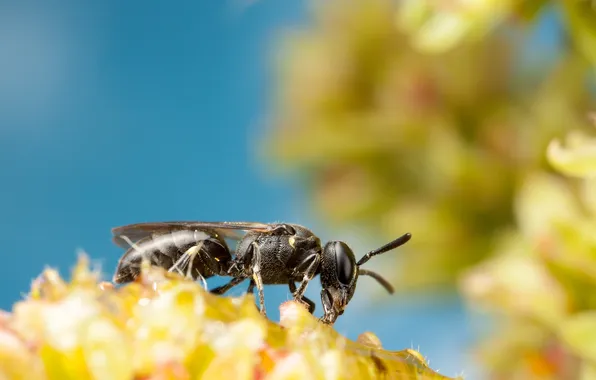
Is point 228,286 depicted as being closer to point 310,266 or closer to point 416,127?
point 310,266

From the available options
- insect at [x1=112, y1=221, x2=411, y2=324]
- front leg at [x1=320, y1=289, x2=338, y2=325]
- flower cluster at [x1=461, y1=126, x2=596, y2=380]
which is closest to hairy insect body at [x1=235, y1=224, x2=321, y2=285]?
insect at [x1=112, y1=221, x2=411, y2=324]

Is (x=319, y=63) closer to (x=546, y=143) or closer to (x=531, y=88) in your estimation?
(x=531, y=88)

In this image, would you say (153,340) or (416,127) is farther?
(416,127)

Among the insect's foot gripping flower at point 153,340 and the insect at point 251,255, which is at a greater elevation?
the insect at point 251,255

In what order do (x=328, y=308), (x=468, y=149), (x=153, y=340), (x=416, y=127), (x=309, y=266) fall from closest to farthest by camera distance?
1. (x=153, y=340)
2. (x=328, y=308)
3. (x=309, y=266)
4. (x=468, y=149)
5. (x=416, y=127)

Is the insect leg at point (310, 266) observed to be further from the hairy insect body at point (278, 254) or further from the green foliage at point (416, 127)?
the green foliage at point (416, 127)

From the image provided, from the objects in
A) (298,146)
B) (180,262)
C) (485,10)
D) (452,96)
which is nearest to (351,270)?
(180,262)

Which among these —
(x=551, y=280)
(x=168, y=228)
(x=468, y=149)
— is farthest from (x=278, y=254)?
(x=468, y=149)

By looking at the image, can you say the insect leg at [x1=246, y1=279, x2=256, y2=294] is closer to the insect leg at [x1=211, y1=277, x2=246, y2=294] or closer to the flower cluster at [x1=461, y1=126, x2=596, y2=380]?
the insect leg at [x1=211, y1=277, x2=246, y2=294]

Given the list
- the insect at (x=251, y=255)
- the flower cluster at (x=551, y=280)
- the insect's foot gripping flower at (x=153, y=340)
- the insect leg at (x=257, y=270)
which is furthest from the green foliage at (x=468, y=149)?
the insect's foot gripping flower at (x=153, y=340)

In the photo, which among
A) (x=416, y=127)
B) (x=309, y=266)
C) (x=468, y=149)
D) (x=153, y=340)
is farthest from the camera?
(x=416, y=127)
